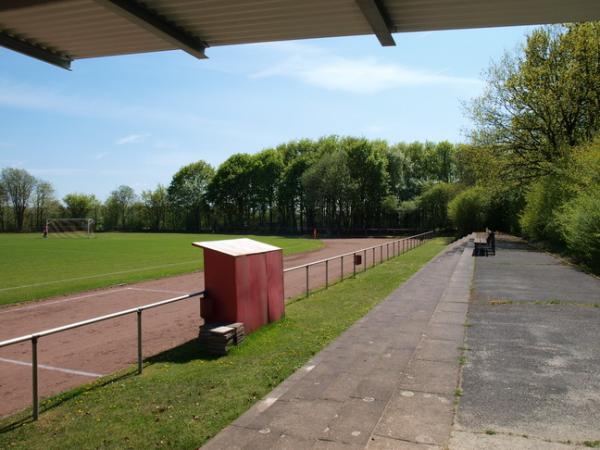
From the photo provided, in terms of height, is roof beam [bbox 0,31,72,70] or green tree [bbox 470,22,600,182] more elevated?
green tree [bbox 470,22,600,182]

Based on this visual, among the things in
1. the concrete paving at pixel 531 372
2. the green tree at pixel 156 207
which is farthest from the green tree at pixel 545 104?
the green tree at pixel 156 207

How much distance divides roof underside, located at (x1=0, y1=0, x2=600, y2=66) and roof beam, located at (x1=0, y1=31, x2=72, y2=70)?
0.01 metres

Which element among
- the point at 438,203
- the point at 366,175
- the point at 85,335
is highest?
the point at 366,175

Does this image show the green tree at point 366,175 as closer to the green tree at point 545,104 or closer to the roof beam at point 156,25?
the green tree at point 545,104

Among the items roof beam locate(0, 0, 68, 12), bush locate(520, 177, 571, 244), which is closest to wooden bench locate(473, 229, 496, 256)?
bush locate(520, 177, 571, 244)

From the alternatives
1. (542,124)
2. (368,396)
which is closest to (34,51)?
(368,396)

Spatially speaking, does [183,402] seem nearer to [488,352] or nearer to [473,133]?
[488,352]

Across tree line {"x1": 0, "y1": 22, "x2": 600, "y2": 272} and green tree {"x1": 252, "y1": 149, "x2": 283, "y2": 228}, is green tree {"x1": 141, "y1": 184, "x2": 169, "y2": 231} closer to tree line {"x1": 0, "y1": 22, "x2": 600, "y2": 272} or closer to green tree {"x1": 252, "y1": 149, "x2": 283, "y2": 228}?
tree line {"x1": 0, "y1": 22, "x2": 600, "y2": 272}

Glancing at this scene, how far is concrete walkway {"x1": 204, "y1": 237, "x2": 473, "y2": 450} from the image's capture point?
4.34 m

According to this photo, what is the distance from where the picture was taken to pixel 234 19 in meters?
4.64

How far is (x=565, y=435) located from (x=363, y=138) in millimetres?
82672

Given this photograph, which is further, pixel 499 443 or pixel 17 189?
pixel 17 189

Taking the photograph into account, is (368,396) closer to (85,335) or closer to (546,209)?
(85,335)

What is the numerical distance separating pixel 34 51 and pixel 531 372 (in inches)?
277
